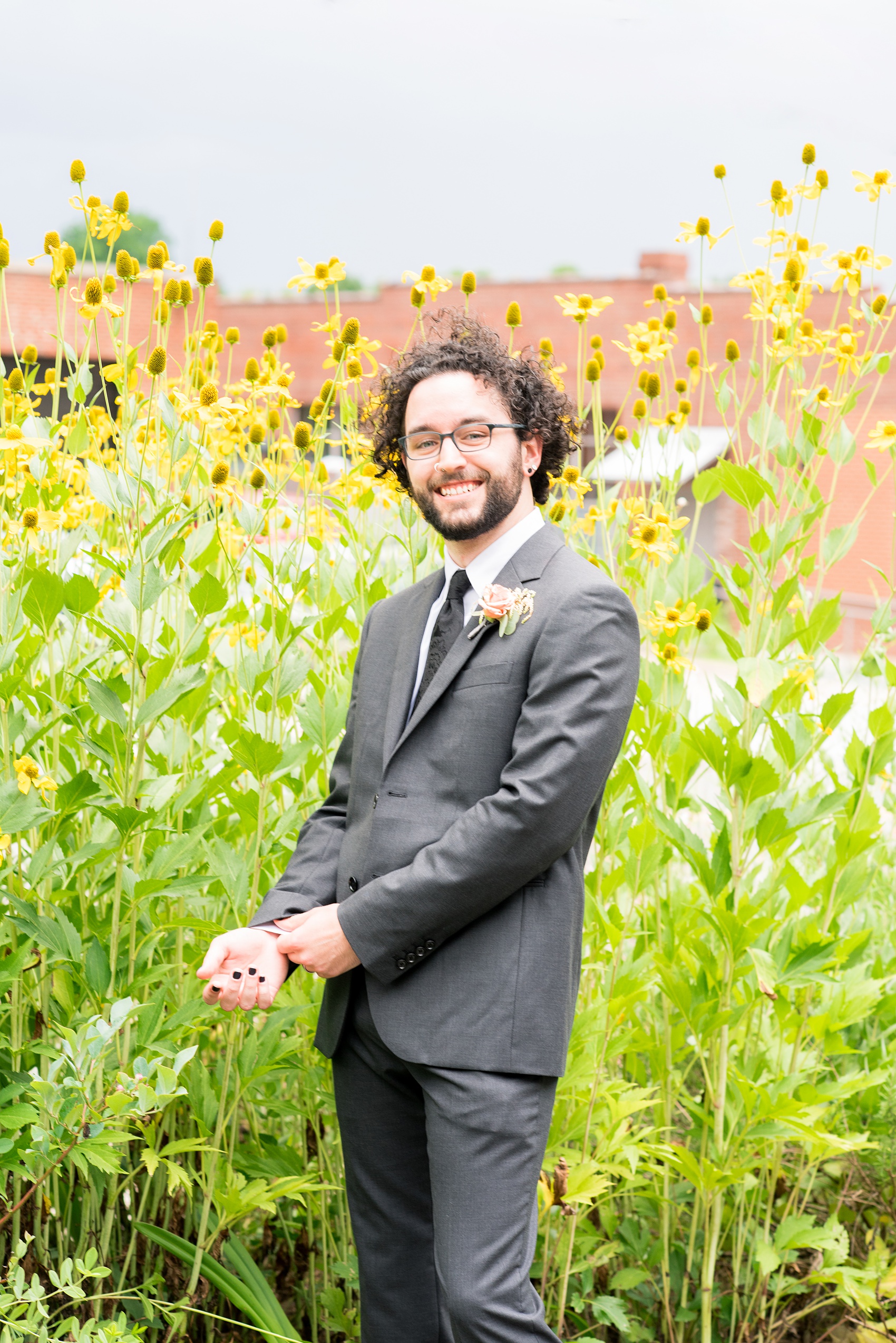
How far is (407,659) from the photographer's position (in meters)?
1.52

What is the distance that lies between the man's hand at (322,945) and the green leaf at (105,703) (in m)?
0.32

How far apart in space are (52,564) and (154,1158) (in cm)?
81

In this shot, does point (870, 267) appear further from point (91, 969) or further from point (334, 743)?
point (91, 969)

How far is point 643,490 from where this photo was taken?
1962 millimetres

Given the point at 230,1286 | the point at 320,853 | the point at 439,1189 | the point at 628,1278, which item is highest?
the point at 320,853

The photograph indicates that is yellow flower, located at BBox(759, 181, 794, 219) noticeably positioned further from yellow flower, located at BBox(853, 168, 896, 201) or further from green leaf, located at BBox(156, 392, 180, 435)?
green leaf, located at BBox(156, 392, 180, 435)

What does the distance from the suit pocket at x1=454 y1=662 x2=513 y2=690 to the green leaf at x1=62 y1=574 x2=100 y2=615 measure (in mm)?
Answer: 471

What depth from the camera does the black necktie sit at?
58.5 inches

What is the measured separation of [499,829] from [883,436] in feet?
3.97

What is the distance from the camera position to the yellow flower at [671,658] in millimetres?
1849

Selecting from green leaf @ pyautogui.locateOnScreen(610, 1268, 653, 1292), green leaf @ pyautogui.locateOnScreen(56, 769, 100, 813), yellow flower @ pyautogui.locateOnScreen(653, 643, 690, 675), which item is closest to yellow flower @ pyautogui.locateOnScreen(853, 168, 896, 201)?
yellow flower @ pyautogui.locateOnScreen(653, 643, 690, 675)

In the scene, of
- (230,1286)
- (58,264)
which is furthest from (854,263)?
(230,1286)

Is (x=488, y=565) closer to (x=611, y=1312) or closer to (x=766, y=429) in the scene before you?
(x=766, y=429)

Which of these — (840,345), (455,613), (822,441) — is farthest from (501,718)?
(840,345)
